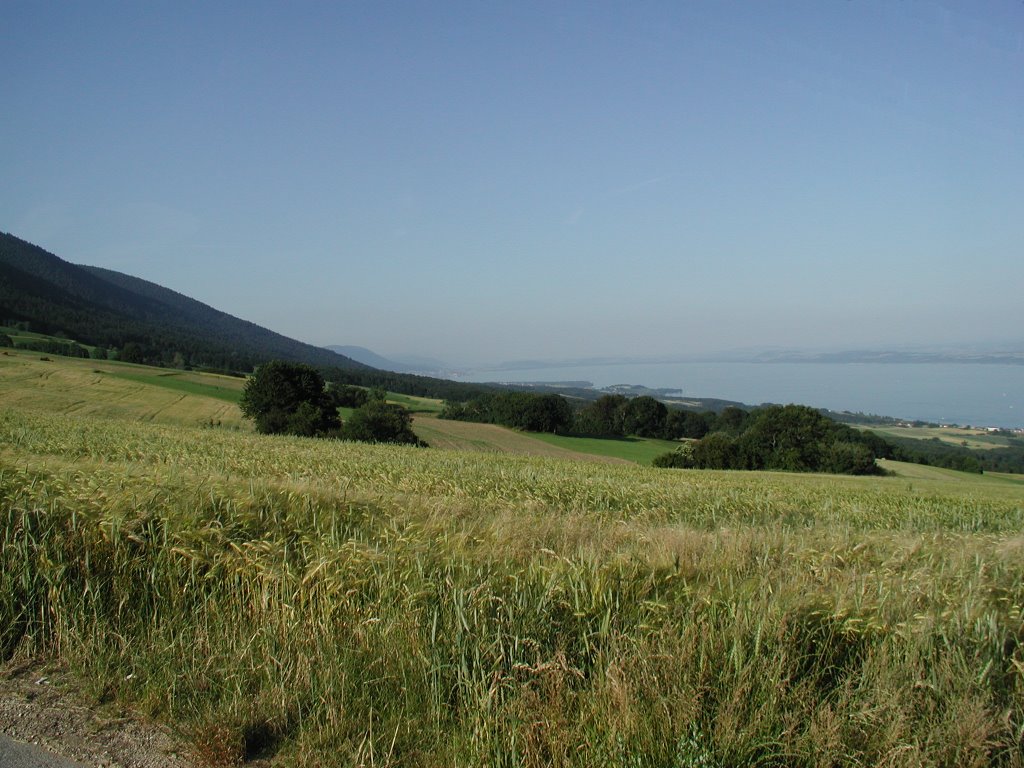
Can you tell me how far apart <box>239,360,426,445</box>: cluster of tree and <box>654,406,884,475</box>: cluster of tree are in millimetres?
23139

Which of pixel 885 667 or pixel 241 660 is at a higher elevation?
pixel 885 667

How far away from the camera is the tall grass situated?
2852 millimetres

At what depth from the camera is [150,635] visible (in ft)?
12.5

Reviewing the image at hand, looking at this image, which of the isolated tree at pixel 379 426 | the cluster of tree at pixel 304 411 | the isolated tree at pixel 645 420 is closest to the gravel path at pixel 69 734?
the cluster of tree at pixel 304 411

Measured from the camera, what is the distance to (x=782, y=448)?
56625mm

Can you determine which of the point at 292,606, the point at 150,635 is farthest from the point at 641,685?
the point at 150,635

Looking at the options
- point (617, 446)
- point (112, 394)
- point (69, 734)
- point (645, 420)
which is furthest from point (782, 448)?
point (112, 394)

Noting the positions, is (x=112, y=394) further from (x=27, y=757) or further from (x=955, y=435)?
(x=955, y=435)

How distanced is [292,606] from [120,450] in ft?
40.2

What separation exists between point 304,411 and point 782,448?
41920 mm

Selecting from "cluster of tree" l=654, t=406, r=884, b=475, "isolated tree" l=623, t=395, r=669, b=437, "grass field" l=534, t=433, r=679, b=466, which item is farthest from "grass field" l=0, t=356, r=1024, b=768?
"isolated tree" l=623, t=395, r=669, b=437

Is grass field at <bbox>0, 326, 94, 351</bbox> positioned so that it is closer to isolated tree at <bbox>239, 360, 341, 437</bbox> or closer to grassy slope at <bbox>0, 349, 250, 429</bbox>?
grassy slope at <bbox>0, 349, 250, 429</bbox>

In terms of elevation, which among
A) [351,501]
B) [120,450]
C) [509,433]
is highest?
[351,501]

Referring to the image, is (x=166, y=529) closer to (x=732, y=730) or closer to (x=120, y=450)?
(x=732, y=730)
